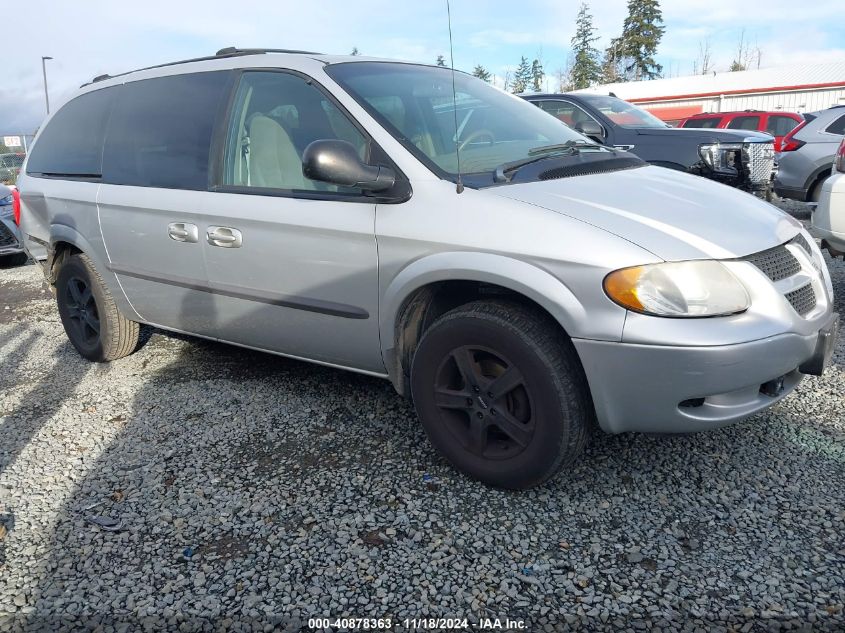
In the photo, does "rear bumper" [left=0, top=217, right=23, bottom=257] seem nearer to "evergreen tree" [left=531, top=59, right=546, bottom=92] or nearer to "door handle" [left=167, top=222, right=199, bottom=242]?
"door handle" [left=167, top=222, right=199, bottom=242]

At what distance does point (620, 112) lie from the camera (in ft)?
28.1

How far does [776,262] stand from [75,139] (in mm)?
4030

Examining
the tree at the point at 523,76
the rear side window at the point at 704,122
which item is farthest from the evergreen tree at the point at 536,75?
the rear side window at the point at 704,122

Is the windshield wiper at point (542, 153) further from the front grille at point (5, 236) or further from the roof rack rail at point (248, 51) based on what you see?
the front grille at point (5, 236)

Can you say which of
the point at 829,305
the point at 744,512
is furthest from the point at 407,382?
the point at 829,305

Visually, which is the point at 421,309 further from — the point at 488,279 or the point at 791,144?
the point at 791,144

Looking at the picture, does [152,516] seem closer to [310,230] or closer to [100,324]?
[310,230]

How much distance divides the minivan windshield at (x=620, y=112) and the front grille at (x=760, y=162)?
106 cm

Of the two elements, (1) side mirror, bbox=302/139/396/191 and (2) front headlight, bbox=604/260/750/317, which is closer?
(2) front headlight, bbox=604/260/750/317

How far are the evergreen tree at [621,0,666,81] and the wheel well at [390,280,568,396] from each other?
230 ft

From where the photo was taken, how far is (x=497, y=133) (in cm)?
329

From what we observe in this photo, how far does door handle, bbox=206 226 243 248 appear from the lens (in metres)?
3.27

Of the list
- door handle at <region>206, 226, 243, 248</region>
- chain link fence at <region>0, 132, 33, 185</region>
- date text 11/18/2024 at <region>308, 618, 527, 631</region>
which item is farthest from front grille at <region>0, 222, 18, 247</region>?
chain link fence at <region>0, 132, 33, 185</region>

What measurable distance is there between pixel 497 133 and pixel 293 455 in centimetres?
177
